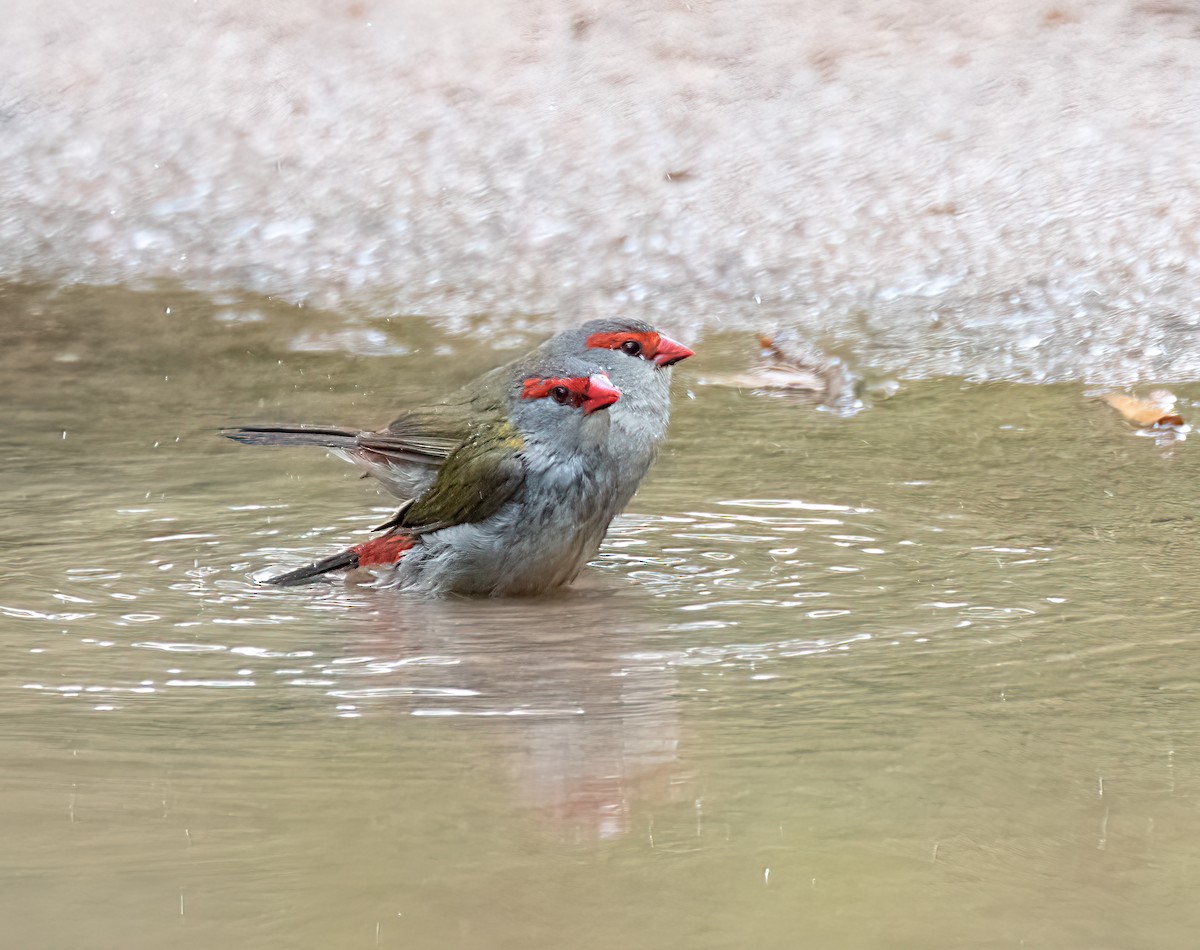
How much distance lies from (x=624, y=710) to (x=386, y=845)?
0.91 m

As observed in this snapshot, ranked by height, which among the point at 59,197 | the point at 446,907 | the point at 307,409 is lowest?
the point at 446,907

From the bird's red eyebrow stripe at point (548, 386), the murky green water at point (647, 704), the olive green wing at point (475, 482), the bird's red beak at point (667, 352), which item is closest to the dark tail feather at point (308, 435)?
the murky green water at point (647, 704)

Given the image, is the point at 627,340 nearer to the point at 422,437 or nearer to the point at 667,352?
the point at 667,352

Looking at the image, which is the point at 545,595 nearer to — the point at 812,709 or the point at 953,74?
the point at 812,709

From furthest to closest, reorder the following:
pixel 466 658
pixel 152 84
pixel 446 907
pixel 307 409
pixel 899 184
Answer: pixel 152 84, pixel 899 184, pixel 307 409, pixel 466 658, pixel 446 907

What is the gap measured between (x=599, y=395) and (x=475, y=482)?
15.8 inches

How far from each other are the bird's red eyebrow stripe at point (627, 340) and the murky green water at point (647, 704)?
0.56 m

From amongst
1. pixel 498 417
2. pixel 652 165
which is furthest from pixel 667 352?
pixel 652 165

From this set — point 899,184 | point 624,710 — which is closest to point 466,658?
point 624,710

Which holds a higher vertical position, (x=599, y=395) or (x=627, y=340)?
(x=627, y=340)

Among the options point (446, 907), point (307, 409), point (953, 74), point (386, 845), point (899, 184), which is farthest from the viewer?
point (953, 74)

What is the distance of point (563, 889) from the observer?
113 inches

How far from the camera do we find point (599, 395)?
184 inches

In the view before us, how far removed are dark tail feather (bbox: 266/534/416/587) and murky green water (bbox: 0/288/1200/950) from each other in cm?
5
